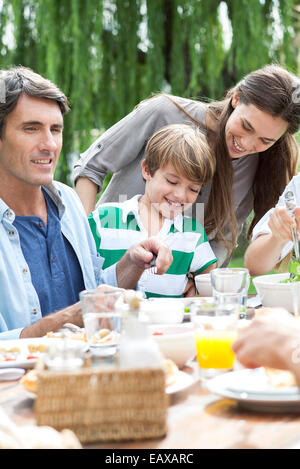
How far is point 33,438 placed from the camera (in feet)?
2.50

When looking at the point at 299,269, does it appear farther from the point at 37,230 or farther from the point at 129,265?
the point at 37,230

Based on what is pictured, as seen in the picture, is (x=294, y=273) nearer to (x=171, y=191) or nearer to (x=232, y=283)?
(x=232, y=283)

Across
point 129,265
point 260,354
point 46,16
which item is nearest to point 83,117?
point 46,16

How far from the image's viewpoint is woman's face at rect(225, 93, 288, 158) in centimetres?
235

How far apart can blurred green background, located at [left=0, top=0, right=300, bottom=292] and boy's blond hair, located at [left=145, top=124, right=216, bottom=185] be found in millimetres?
1898

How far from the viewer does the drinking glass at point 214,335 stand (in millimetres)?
1078

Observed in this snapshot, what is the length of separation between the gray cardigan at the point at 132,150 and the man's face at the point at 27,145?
72cm

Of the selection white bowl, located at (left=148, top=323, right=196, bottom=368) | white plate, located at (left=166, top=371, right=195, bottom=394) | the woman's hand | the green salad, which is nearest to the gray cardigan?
the woman's hand

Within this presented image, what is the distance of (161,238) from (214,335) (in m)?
1.28

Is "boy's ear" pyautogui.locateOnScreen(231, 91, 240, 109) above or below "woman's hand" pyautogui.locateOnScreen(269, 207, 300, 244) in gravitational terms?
above

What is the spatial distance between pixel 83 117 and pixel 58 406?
364cm

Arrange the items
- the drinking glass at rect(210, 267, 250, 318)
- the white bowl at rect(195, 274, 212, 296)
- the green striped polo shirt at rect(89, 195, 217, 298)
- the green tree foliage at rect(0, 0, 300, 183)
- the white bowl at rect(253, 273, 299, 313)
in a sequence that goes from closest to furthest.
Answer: the drinking glass at rect(210, 267, 250, 318), the white bowl at rect(253, 273, 299, 313), the white bowl at rect(195, 274, 212, 296), the green striped polo shirt at rect(89, 195, 217, 298), the green tree foliage at rect(0, 0, 300, 183)

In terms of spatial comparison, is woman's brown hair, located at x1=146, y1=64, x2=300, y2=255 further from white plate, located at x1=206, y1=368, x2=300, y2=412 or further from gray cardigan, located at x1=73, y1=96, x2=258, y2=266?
white plate, located at x1=206, y1=368, x2=300, y2=412

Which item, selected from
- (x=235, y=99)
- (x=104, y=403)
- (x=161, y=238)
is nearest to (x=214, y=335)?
(x=104, y=403)
